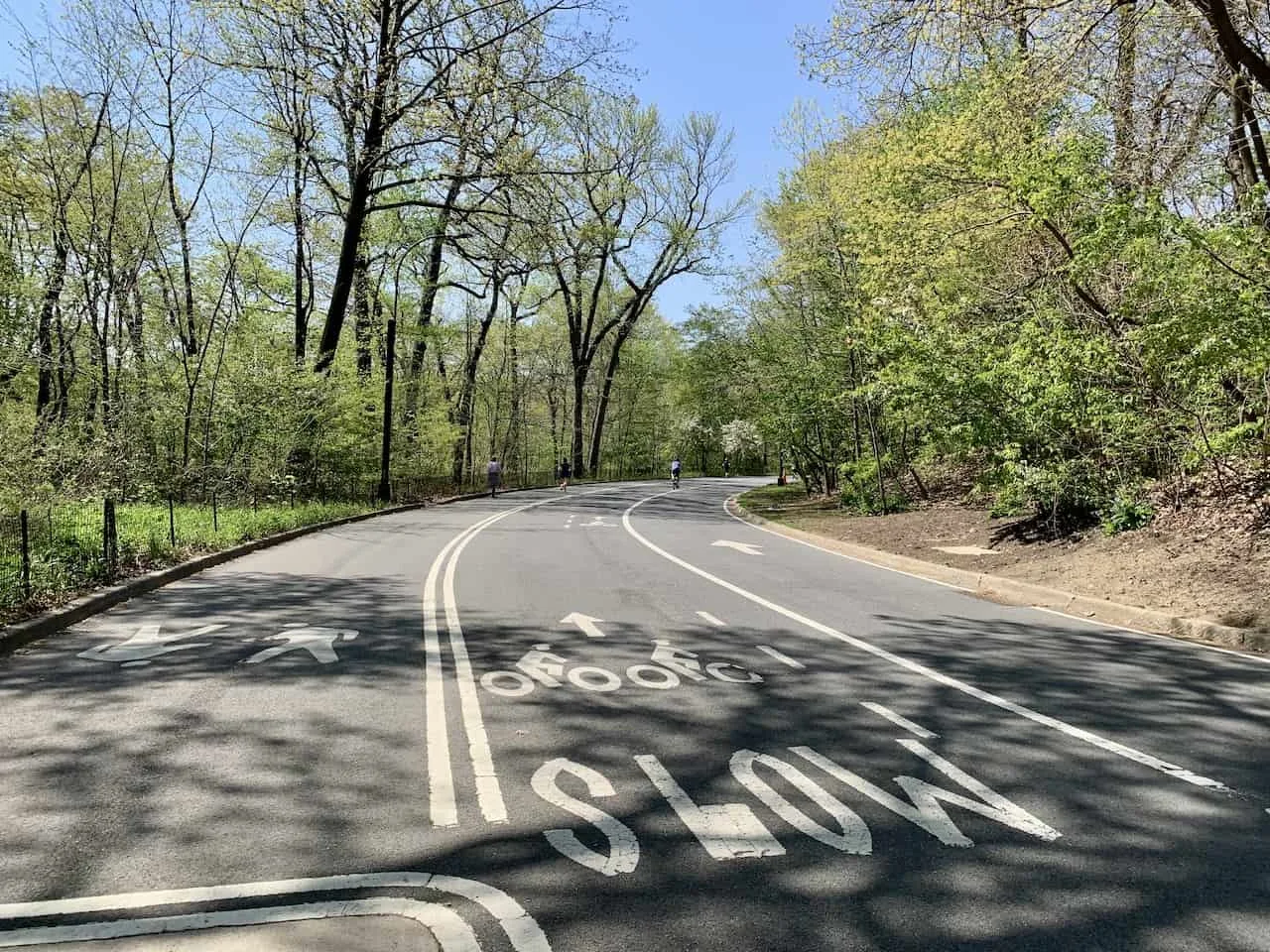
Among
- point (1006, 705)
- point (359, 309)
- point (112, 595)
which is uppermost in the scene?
point (359, 309)

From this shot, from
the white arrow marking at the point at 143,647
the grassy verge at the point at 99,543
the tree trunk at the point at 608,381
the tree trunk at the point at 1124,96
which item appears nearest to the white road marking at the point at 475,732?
the white arrow marking at the point at 143,647

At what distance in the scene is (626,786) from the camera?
4055mm

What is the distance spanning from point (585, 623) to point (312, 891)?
17.1 ft

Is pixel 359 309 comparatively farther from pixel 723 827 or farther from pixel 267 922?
pixel 267 922

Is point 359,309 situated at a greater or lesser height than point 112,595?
greater

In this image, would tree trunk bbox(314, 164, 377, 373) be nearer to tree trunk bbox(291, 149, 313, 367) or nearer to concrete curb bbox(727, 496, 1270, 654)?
tree trunk bbox(291, 149, 313, 367)

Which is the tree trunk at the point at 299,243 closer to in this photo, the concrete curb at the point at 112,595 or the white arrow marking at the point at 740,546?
the concrete curb at the point at 112,595

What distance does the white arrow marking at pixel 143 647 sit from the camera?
678 cm

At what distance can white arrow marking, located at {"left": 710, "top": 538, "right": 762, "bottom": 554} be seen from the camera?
636 inches

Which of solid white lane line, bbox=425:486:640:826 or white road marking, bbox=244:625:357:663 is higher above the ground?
white road marking, bbox=244:625:357:663

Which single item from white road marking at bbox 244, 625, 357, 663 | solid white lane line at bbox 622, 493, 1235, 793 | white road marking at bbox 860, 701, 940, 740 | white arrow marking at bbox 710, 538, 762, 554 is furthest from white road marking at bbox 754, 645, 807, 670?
white arrow marking at bbox 710, 538, 762, 554

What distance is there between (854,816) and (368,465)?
2645 cm

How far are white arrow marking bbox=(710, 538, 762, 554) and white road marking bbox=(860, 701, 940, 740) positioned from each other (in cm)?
1037

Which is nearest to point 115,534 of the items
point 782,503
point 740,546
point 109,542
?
point 109,542
